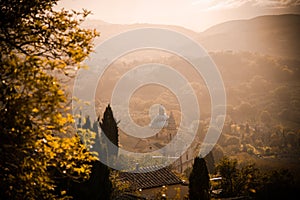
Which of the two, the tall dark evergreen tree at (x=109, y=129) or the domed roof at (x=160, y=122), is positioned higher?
the domed roof at (x=160, y=122)

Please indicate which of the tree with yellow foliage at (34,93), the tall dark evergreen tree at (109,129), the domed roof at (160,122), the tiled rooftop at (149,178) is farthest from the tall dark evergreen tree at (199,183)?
the domed roof at (160,122)

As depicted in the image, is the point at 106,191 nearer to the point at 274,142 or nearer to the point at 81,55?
the point at 81,55

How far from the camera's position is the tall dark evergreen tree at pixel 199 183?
65.4ft

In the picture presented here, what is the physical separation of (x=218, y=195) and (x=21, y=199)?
21.6 m

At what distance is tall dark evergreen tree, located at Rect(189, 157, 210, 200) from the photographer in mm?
19938

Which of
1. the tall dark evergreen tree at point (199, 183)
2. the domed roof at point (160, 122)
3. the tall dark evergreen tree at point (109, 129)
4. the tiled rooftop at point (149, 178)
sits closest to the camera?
the tall dark evergreen tree at point (199, 183)

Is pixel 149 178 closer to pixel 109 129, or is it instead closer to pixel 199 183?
pixel 199 183

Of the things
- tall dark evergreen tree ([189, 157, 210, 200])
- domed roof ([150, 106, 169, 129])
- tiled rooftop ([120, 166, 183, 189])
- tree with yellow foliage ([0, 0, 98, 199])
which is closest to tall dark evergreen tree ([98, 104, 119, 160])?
tiled rooftop ([120, 166, 183, 189])

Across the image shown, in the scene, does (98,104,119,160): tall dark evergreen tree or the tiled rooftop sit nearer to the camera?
(98,104,119,160): tall dark evergreen tree

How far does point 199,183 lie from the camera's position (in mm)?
19953

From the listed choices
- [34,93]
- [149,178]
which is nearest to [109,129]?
[149,178]

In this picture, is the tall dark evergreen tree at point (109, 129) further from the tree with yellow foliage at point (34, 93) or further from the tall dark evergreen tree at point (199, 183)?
the tree with yellow foliage at point (34, 93)

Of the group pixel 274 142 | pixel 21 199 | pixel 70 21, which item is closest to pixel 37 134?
pixel 21 199

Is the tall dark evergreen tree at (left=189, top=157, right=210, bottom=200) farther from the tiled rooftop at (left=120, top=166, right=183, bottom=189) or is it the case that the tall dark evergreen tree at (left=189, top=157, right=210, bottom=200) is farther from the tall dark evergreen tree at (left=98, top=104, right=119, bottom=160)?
the tall dark evergreen tree at (left=98, top=104, right=119, bottom=160)
